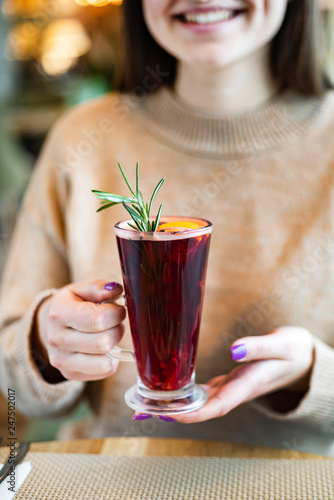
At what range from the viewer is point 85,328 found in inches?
29.8

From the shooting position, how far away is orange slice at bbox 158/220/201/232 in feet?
2.30

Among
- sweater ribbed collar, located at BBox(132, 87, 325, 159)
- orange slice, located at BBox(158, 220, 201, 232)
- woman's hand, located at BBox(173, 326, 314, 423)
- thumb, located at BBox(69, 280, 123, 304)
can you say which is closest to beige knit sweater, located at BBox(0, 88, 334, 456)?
sweater ribbed collar, located at BBox(132, 87, 325, 159)

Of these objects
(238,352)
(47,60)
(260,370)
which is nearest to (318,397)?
(260,370)

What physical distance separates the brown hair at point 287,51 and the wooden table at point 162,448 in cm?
80

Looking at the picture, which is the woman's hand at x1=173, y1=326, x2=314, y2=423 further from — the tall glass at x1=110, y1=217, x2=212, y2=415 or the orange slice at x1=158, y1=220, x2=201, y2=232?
the orange slice at x1=158, y1=220, x2=201, y2=232

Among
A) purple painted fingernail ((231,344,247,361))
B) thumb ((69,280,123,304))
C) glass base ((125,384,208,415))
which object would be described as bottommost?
glass base ((125,384,208,415))

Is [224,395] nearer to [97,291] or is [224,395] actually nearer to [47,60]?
[97,291]

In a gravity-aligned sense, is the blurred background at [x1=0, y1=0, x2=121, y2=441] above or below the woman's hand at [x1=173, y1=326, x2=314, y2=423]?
above

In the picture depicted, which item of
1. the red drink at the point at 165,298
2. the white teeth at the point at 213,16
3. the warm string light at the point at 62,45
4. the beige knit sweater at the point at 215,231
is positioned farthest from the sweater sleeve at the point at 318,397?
the warm string light at the point at 62,45

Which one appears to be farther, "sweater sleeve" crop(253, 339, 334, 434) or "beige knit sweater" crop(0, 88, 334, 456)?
"beige knit sweater" crop(0, 88, 334, 456)

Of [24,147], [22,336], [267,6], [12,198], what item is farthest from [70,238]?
[24,147]

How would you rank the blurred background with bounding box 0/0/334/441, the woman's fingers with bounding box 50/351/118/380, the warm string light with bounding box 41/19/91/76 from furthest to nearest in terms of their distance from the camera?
the warm string light with bounding box 41/19/91/76 < the blurred background with bounding box 0/0/334/441 < the woman's fingers with bounding box 50/351/118/380

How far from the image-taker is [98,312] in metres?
0.75

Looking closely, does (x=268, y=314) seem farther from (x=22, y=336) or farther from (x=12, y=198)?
→ (x=12, y=198)
